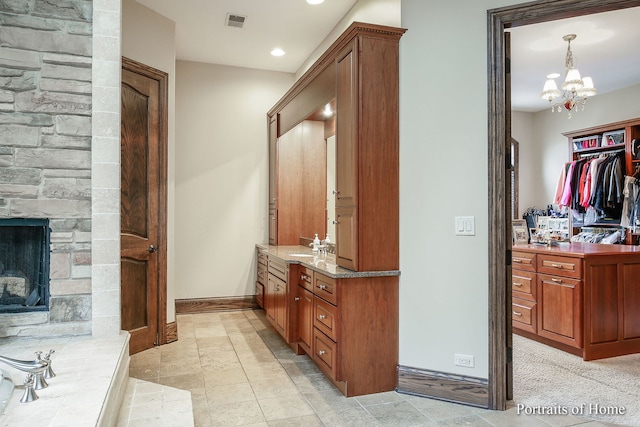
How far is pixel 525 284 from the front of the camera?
161 inches

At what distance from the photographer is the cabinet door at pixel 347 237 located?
2846 millimetres

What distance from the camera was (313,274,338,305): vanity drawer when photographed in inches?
111

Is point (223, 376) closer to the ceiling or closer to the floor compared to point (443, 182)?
closer to the floor

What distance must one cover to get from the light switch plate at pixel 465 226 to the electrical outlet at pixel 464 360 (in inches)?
30.6

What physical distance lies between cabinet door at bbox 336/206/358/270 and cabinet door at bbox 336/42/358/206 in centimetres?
7

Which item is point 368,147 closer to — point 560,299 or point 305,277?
point 305,277

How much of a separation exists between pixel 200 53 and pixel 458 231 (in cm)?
378

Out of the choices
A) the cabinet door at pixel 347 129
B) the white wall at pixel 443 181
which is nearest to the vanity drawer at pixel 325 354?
the white wall at pixel 443 181

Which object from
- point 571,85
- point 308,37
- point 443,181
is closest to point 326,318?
point 443,181

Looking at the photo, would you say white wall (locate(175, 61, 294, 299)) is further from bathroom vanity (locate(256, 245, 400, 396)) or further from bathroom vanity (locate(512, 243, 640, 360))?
bathroom vanity (locate(512, 243, 640, 360))

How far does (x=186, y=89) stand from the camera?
16.9 ft

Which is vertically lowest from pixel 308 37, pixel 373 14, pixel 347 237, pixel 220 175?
pixel 347 237

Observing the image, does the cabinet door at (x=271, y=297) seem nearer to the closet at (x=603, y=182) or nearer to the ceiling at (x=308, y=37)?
the ceiling at (x=308, y=37)

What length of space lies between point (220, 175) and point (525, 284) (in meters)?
3.63
